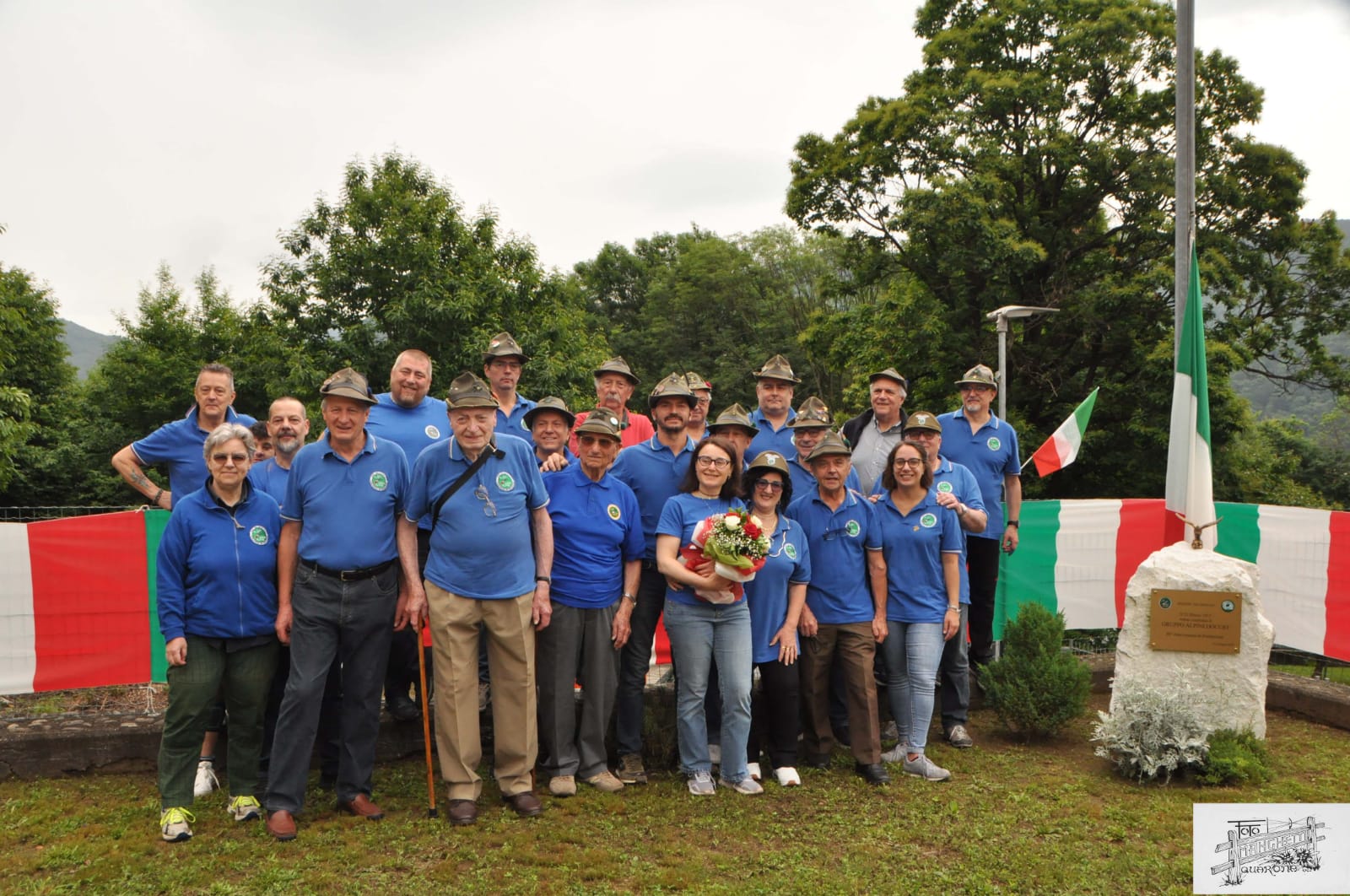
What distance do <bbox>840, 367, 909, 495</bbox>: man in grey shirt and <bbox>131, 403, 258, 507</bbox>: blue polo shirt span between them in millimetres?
3943

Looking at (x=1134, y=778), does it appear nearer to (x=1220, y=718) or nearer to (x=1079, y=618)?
(x=1220, y=718)

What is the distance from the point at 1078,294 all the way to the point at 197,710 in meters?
18.5

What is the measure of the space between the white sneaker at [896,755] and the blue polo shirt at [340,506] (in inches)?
129

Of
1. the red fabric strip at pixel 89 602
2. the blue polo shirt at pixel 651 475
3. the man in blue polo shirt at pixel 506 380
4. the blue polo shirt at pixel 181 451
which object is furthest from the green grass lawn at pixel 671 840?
the man in blue polo shirt at pixel 506 380

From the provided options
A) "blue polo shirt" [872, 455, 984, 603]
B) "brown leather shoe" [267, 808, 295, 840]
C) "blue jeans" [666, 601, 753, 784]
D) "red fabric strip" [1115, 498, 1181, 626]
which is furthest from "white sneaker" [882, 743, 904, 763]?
"brown leather shoe" [267, 808, 295, 840]

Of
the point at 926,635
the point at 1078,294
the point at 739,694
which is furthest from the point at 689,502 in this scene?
the point at 1078,294

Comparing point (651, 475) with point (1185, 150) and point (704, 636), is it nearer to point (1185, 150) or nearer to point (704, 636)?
point (704, 636)

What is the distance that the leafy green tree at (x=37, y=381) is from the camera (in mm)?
30906

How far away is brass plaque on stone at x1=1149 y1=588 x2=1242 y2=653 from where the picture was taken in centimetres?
604

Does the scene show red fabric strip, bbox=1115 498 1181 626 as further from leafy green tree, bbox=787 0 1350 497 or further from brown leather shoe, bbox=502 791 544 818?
leafy green tree, bbox=787 0 1350 497

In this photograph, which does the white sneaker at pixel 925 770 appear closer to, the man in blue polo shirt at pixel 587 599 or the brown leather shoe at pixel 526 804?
the man in blue polo shirt at pixel 587 599

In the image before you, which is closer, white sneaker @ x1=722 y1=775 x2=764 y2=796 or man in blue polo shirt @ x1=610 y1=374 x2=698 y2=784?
white sneaker @ x1=722 y1=775 x2=764 y2=796

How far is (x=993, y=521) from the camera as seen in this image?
21.8 feet

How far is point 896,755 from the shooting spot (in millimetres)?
5902
